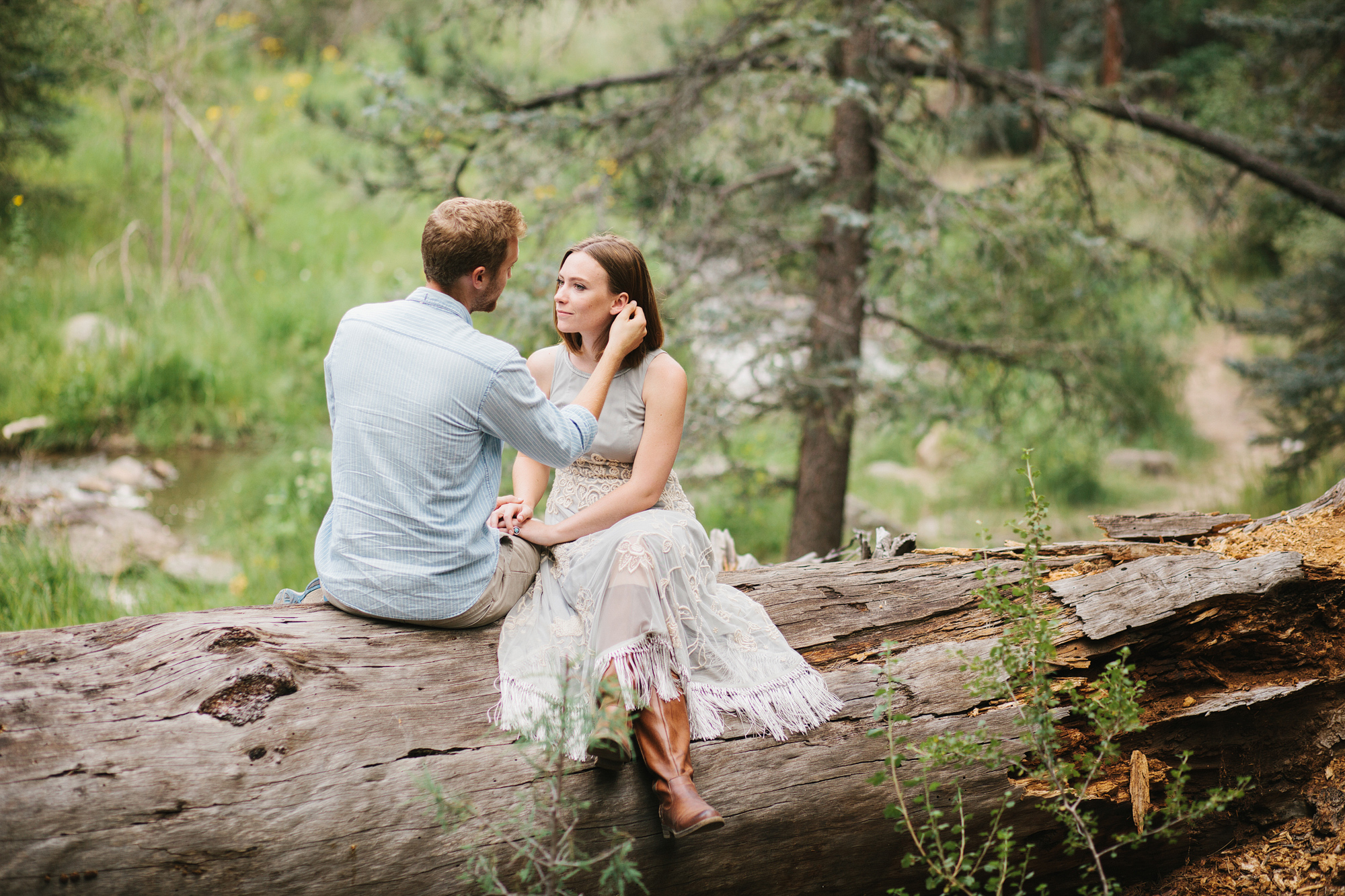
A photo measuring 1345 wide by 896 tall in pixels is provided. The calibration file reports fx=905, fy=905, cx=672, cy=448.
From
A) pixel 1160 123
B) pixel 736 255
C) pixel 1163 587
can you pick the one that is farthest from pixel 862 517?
pixel 1163 587

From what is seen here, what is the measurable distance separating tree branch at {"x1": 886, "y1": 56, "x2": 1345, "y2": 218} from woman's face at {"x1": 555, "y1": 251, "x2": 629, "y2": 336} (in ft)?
10.6

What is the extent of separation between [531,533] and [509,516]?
0.29 feet

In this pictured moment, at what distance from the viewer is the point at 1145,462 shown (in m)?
9.39

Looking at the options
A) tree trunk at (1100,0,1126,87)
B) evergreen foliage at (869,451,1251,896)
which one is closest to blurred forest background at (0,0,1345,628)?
evergreen foliage at (869,451,1251,896)

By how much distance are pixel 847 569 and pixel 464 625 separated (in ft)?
4.60

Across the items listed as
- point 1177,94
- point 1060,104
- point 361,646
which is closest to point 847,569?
point 361,646

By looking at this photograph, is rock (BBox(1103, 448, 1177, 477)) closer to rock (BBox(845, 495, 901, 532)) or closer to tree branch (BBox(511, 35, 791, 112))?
rock (BBox(845, 495, 901, 532))

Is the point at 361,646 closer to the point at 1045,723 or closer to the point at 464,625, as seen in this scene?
the point at 464,625

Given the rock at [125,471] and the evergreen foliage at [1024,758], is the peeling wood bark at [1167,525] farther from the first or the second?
the rock at [125,471]

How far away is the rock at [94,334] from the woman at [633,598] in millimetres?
6186

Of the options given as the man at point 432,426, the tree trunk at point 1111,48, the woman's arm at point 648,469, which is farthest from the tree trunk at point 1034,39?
the man at point 432,426

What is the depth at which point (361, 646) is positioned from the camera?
2.52 meters

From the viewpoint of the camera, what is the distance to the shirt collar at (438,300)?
8.08 feet

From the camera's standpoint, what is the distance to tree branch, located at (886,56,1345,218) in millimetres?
4984
